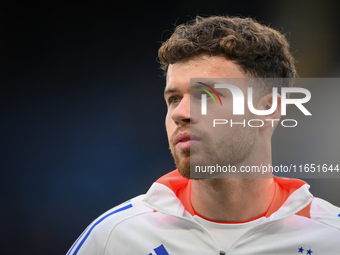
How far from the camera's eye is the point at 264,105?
1068 mm

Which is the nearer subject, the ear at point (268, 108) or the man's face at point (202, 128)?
the man's face at point (202, 128)

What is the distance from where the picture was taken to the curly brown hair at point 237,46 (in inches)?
39.3

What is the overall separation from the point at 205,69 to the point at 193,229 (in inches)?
18.5

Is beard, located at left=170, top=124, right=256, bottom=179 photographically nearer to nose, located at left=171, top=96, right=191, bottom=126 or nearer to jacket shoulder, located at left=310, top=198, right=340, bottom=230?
nose, located at left=171, top=96, right=191, bottom=126

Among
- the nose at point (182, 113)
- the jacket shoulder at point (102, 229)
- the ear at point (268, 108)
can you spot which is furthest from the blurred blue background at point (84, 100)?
the nose at point (182, 113)

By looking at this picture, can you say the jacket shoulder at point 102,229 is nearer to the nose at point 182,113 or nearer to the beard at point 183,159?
the beard at point 183,159

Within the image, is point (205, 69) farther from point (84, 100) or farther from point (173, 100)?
point (84, 100)

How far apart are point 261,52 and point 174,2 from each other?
622 millimetres

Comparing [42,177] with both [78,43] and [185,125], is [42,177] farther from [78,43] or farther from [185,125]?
[185,125]

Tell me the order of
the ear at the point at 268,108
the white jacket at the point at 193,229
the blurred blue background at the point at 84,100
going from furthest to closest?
the blurred blue background at the point at 84,100 → the ear at the point at 268,108 → the white jacket at the point at 193,229

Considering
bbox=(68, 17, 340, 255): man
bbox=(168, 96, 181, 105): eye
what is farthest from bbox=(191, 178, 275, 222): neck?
bbox=(168, 96, 181, 105): eye

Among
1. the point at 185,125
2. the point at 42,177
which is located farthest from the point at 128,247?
the point at 42,177

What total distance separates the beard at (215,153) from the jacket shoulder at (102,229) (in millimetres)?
236

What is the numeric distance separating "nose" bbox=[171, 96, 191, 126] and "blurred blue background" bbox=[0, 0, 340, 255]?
1.76 feet
